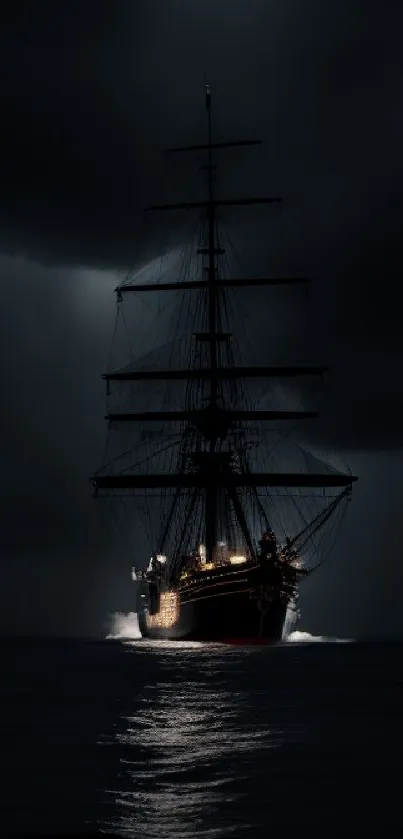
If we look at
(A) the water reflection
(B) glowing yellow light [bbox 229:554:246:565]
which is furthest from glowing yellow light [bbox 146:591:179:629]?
(A) the water reflection

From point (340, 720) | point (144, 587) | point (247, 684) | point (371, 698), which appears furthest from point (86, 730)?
point (144, 587)

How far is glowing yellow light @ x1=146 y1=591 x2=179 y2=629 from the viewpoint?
4753 inches

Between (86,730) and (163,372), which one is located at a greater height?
(163,372)

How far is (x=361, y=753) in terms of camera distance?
35.3 meters

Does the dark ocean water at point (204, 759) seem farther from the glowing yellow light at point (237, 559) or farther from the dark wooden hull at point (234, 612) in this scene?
the glowing yellow light at point (237, 559)

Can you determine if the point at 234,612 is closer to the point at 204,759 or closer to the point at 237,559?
the point at 237,559

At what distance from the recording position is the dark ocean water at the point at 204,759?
79.7 ft

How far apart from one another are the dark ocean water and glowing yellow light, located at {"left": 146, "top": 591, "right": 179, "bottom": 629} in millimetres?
52261

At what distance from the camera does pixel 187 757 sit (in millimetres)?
33906

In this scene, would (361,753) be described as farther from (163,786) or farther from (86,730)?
(86,730)

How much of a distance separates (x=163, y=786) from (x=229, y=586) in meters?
77.7

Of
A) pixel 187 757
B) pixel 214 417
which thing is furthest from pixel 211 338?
pixel 187 757

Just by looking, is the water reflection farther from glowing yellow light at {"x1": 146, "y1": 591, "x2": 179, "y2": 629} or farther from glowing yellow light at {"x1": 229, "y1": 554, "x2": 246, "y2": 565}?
glowing yellow light at {"x1": 146, "y1": 591, "x2": 179, "y2": 629}

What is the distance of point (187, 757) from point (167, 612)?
303 feet
